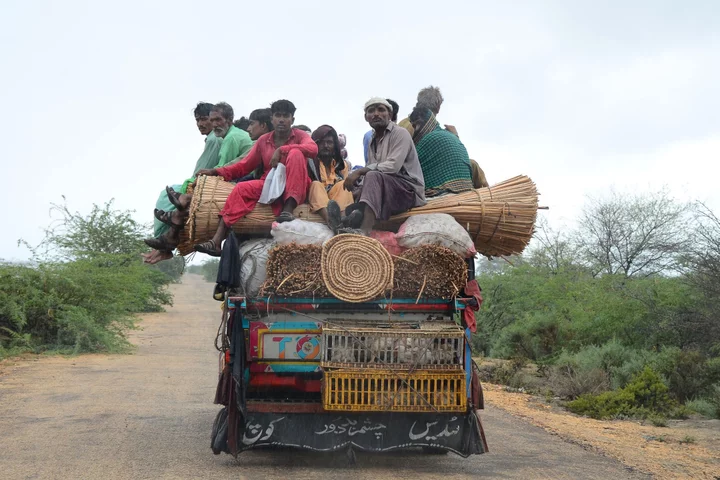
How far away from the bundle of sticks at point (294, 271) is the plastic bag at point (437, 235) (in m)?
0.66

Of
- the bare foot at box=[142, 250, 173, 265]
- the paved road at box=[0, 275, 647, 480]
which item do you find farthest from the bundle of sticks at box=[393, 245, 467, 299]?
the bare foot at box=[142, 250, 173, 265]

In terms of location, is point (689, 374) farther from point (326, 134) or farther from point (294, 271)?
point (294, 271)

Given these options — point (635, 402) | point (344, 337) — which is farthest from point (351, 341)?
point (635, 402)

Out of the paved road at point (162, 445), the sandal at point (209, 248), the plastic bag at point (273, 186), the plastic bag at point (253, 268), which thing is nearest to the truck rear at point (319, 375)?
the plastic bag at point (253, 268)

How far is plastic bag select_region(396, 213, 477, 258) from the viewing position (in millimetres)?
5949

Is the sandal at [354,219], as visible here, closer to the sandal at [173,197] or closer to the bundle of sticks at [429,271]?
the bundle of sticks at [429,271]

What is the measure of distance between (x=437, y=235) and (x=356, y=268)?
65cm

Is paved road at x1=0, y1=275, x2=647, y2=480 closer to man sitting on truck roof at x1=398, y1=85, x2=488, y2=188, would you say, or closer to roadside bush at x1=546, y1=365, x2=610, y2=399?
roadside bush at x1=546, y1=365, x2=610, y2=399

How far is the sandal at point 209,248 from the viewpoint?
20.8ft

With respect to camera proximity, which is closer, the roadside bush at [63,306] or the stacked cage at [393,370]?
the stacked cage at [393,370]

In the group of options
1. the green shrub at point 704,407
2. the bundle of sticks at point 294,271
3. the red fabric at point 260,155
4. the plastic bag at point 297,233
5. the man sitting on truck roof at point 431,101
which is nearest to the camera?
the bundle of sticks at point 294,271

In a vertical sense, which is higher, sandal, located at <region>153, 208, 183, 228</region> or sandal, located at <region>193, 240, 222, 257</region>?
sandal, located at <region>153, 208, 183, 228</region>

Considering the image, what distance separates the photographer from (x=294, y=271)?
5.83 m

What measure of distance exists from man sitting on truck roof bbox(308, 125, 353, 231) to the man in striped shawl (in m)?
0.73
